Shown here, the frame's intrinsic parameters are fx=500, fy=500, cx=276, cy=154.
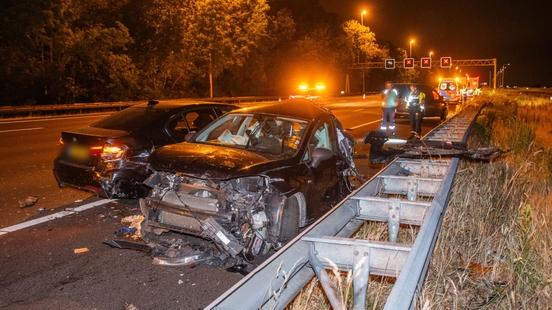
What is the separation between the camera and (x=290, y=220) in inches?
212

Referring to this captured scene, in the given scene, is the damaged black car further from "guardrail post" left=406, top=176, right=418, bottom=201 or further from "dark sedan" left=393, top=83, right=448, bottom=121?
"dark sedan" left=393, top=83, right=448, bottom=121

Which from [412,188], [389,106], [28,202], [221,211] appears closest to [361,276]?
[221,211]

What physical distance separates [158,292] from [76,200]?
150 inches

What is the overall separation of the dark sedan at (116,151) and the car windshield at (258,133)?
1045 mm

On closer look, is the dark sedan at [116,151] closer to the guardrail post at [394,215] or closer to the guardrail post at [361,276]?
the guardrail post at [394,215]

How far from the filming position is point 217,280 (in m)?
4.89

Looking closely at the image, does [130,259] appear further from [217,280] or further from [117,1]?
[117,1]

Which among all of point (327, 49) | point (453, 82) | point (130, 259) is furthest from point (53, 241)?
point (327, 49)

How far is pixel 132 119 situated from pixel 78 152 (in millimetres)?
1062

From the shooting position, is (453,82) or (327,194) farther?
(453,82)

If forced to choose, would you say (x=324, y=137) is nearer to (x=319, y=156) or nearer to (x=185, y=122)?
(x=319, y=156)

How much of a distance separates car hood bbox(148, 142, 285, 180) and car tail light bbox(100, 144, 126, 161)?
4.54ft

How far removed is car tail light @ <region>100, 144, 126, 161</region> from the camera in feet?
22.4

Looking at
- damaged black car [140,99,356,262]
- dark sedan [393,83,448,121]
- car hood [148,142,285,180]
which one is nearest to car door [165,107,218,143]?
damaged black car [140,99,356,262]
